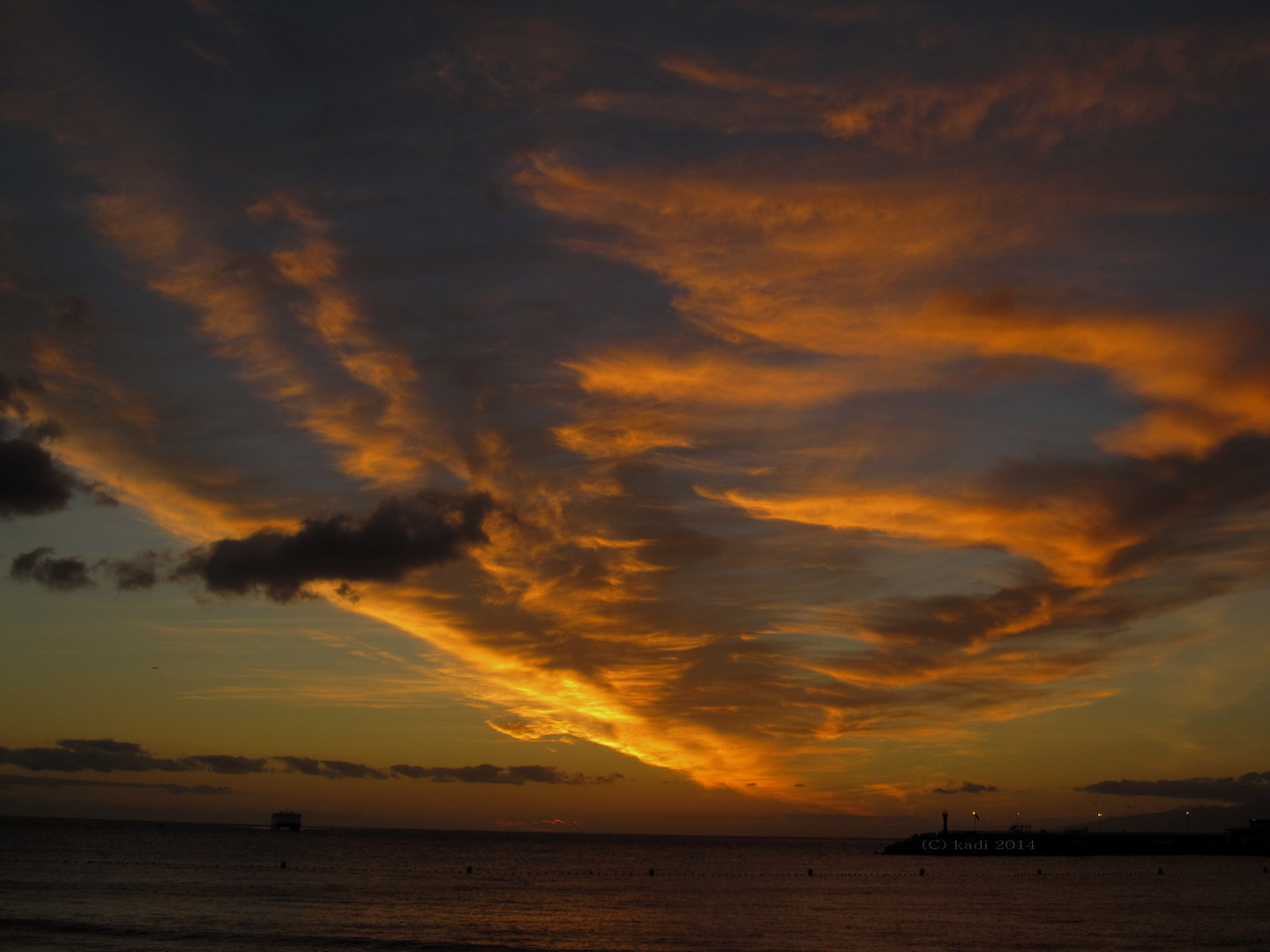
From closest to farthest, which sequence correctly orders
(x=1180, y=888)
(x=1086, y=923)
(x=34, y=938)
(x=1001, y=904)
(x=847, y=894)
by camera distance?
1. (x=34, y=938)
2. (x=1086, y=923)
3. (x=1001, y=904)
4. (x=847, y=894)
5. (x=1180, y=888)

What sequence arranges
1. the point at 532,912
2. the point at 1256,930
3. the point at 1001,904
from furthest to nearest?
the point at 1001,904 → the point at 532,912 → the point at 1256,930

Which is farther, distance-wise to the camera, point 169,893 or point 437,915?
point 169,893

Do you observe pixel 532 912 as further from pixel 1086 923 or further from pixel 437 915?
pixel 1086 923

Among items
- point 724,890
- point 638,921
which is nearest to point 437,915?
point 638,921

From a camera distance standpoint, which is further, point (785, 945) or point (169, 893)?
point (169, 893)

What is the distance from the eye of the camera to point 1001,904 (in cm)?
13962

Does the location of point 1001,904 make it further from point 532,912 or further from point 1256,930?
point 532,912

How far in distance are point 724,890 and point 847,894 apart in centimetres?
2096

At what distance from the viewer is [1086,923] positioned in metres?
113

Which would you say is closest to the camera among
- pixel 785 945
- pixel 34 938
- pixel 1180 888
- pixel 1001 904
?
pixel 34 938

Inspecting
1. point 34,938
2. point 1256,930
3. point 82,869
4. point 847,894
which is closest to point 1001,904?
point 847,894

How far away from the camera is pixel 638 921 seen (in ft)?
372

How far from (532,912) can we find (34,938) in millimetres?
57668

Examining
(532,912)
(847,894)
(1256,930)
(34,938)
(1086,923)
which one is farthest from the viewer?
(847,894)
